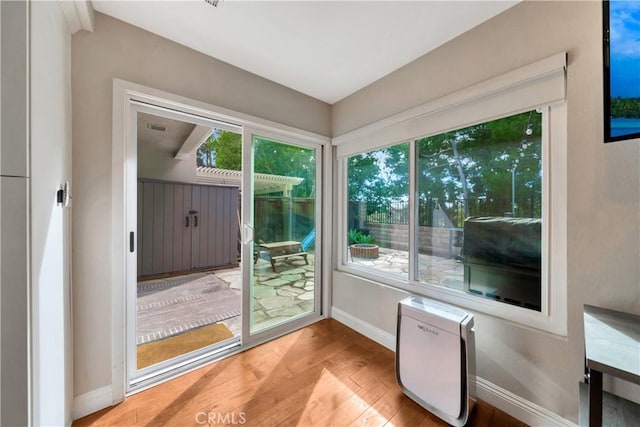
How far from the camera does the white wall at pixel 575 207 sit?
114 centimetres

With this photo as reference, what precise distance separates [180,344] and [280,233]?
1419 mm

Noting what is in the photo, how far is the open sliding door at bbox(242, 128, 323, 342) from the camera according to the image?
88.4 inches

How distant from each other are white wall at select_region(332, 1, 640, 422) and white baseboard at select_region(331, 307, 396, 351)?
749mm

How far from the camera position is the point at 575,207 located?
1271mm

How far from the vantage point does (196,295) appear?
11.7 feet

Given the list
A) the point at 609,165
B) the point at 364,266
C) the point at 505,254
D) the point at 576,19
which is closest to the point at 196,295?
the point at 364,266

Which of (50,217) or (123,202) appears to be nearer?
(50,217)

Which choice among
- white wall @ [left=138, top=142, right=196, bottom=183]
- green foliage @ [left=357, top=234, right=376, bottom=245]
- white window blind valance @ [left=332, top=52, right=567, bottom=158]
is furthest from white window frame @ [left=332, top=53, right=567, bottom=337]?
white wall @ [left=138, top=142, right=196, bottom=183]

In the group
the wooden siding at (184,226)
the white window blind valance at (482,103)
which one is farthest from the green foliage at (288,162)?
the wooden siding at (184,226)

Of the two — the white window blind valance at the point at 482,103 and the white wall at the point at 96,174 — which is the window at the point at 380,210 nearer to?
the white window blind valance at the point at 482,103

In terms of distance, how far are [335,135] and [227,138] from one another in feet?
17.5

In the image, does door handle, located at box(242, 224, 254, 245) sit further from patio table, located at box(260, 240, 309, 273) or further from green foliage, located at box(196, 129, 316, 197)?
green foliage, located at box(196, 129, 316, 197)

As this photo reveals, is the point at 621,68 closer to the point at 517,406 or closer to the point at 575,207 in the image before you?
the point at 575,207

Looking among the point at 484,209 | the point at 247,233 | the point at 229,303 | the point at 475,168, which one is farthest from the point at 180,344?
the point at 475,168
